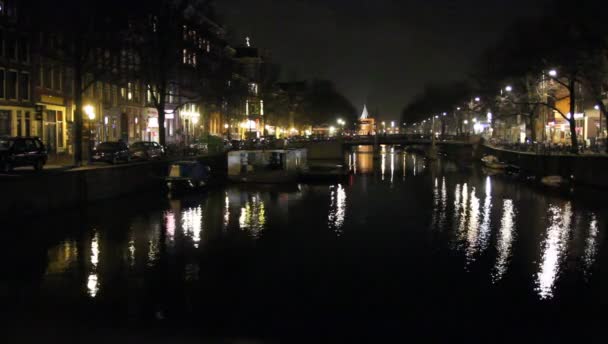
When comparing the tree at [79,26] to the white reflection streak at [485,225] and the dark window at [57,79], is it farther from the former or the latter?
the white reflection streak at [485,225]

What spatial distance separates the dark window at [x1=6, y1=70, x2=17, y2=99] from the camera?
51594mm

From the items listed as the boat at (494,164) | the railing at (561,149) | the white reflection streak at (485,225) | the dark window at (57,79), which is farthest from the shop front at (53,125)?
the railing at (561,149)

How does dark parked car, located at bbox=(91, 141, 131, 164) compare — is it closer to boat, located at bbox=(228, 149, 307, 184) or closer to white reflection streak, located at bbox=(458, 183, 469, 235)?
boat, located at bbox=(228, 149, 307, 184)

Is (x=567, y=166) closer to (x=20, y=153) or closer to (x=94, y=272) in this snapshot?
(x=20, y=153)

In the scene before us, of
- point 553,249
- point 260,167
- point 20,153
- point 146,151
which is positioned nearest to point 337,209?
point 553,249

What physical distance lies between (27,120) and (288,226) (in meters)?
34.3

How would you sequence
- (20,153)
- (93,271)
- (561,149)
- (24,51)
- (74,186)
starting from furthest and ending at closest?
1. (561,149)
2. (24,51)
3. (20,153)
4. (74,186)
5. (93,271)

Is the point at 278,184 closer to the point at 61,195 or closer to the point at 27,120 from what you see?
the point at 27,120

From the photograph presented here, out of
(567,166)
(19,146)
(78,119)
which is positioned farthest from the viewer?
→ (567,166)

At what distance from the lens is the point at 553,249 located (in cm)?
2148

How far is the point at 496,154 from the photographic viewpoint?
3172 inches

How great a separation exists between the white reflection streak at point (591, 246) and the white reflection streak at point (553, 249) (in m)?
0.68

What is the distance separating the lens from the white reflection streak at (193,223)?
2406 cm

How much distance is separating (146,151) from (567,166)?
31.1 meters
